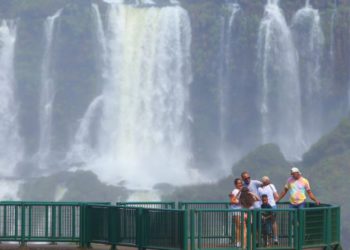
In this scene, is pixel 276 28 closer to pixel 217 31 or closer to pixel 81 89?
pixel 217 31

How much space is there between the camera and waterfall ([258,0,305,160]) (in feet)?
441

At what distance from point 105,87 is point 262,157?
18.0m

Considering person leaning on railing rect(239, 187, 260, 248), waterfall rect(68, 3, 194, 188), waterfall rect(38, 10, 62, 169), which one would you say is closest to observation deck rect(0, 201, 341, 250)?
person leaning on railing rect(239, 187, 260, 248)

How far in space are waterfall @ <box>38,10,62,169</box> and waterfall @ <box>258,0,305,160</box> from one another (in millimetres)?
17430

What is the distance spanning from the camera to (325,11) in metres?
138

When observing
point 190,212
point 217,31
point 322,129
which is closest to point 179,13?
point 217,31

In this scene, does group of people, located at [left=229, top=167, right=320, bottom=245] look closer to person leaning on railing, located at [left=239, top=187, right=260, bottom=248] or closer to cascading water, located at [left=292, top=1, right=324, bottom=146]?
person leaning on railing, located at [left=239, top=187, right=260, bottom=248]

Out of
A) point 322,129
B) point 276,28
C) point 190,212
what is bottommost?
point 190,212

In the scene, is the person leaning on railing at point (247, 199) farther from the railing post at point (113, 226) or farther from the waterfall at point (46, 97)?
the waterfall at point (46, 97)


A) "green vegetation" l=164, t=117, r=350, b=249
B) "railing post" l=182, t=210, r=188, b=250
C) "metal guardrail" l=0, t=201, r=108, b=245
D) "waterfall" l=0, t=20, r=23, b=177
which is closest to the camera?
"railing post" l=182, t=210, r=188, b=250

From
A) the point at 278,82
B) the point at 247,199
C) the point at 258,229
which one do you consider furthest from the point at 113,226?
the point at 278,82

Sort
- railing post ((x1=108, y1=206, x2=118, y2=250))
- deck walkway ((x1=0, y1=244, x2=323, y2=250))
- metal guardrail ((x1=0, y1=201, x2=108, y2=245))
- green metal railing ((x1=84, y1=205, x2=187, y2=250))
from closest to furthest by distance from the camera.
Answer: green metal railing ((x1=84, y1=205, x2=187, y2=250)), railing post ((x1=108, y1=206, x2=118, y2=250)), deck walkway ((x1=0, y1=244, x2=323, y2=250)), metal guardrail ((x1=0, y1=201, x2=108, y2=245))

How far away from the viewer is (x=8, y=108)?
13962cm

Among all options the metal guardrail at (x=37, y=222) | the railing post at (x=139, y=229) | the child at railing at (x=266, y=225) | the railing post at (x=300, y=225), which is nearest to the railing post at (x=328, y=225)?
the railing post at (x=300, y=225)
